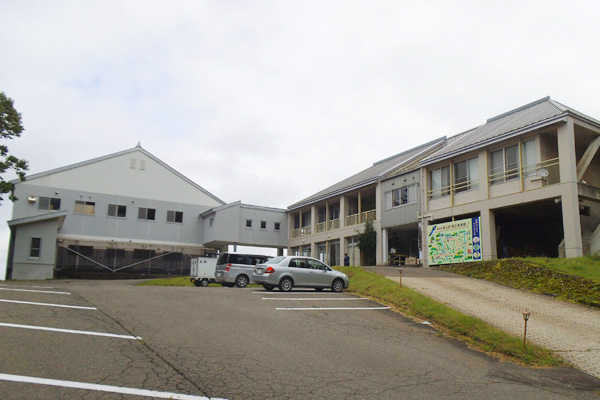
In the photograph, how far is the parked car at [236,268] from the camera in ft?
74.4

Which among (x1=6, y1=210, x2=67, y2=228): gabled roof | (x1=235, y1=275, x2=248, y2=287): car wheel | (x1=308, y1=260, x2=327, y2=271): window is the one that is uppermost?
(x1=6, y1=210, x2=67, y2=228): gabled roof

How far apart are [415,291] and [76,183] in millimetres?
30595

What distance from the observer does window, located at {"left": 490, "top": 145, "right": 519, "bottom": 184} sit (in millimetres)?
23188

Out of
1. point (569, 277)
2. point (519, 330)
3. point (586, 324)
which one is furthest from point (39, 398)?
point (569, 277)

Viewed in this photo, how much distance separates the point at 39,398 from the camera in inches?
205

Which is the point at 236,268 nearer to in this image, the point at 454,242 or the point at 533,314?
the point at 454,242

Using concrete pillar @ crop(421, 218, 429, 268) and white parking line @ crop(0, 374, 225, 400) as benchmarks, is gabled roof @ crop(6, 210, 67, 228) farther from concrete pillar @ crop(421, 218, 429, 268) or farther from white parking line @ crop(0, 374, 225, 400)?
white parking line @ crop(0, 374, 225, 400)

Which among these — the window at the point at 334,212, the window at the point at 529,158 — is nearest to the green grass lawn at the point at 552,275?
the window at the point at 529,158

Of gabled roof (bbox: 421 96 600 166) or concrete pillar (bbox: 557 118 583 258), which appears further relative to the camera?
gabled roof (bbox: 421 96 600 166)

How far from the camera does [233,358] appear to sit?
7336 mm

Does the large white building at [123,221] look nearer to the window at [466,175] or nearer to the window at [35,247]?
the window at [35,247]

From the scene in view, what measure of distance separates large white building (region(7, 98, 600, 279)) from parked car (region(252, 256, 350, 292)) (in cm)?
900

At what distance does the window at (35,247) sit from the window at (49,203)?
3977 millimetres

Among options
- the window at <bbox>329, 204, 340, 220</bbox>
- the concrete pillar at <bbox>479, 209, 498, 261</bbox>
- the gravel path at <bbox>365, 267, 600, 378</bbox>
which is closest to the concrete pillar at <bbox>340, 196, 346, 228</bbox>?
the window at <bbox>329, 204, 340, 220</bbox>
